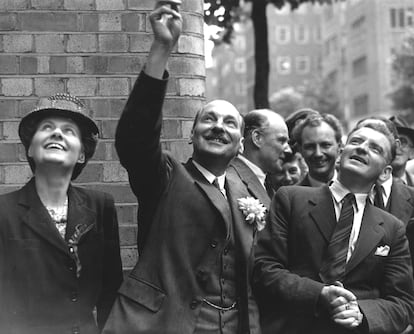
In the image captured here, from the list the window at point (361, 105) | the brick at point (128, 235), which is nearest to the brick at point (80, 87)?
the brick at point (128, 235)

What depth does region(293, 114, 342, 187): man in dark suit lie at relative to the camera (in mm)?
7523

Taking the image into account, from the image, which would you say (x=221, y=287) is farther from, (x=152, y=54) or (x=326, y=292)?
(x=152, y=54)

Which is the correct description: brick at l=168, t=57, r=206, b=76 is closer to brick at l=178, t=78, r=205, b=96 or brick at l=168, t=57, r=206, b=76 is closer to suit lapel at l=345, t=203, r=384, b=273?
brick at l=178, t=78, r=205, b=96

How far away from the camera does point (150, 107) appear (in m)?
4.47

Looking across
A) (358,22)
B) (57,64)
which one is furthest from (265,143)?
(358,22)

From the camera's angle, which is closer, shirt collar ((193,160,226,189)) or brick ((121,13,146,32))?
shirt collar ((193,160,226,189))

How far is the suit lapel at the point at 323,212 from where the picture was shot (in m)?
5.30

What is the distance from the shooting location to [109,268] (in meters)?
5.14

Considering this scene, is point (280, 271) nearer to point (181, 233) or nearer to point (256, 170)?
point (181, 233)

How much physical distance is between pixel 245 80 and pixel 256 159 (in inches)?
3999

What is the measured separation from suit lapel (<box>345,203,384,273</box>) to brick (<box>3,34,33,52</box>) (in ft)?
9.22

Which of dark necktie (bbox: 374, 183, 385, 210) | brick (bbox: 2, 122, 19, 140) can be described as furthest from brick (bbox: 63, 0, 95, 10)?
dark necktie (bbox: 374, 183, 385, 210)

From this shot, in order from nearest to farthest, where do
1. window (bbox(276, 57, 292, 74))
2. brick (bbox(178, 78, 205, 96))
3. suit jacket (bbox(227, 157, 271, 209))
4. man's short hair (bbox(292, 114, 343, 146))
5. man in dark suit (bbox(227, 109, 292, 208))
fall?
suit jacket (bbox(227, 157, 271, 209)) < brick (bbox(178, 78, 205, 96)) < man in dark suit (bbox(227, 109, 292, 208)) < man's short hair (bbox(292, 114, 343, 146)) < window (bbox(276, 57, 292, 74))

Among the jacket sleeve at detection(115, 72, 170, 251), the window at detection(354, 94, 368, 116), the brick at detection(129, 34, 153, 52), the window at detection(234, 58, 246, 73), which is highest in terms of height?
the window at detection(234, 58, 246, 73)
